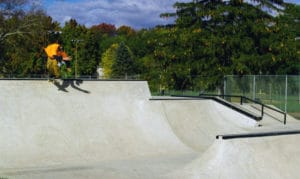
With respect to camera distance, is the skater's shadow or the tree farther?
the tree

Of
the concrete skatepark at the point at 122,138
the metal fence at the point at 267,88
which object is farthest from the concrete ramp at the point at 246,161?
the metal fence at the point at 267,88


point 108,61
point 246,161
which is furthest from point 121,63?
point 246,161

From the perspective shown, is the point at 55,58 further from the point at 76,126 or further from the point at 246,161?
the point at 246,161

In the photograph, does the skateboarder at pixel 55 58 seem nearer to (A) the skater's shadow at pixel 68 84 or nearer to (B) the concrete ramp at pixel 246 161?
(A) the skater's shadow at pixel 68 84

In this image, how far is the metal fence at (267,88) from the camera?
25.2m

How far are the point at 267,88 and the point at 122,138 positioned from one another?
15.7m

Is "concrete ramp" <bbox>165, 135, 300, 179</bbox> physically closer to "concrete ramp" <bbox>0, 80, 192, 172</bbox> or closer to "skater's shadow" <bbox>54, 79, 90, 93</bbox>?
"concrete ramp" <bbox>0, 80, 192, 172</bbox>

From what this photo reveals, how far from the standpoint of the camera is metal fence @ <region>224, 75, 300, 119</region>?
25234 millimetres

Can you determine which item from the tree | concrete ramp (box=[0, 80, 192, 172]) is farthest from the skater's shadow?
the tree

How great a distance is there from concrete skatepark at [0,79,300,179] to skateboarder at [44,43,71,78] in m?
0.53

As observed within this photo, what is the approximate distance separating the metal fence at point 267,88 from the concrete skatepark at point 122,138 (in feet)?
33.0

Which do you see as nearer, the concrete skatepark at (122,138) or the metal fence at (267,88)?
the concrete skatepark at (122,138)

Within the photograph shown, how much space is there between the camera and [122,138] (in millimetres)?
11773

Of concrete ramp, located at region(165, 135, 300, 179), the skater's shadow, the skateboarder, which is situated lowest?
concrete ramp, located at region(165, 135, 300, 179)
